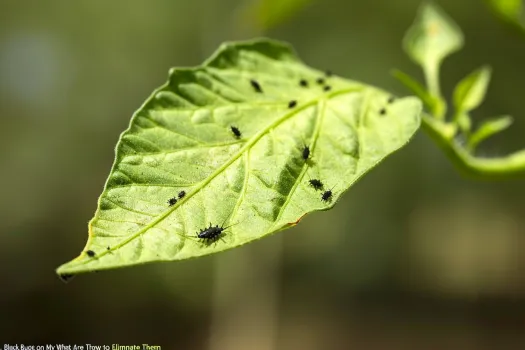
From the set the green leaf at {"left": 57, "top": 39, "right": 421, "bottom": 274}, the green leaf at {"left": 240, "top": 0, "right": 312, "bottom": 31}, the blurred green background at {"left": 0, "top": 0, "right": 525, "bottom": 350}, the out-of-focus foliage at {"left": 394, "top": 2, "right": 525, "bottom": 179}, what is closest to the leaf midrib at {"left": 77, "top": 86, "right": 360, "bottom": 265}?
the green leaf at {"left": 57, "top": 39, "right": 421, "bottom": 274}

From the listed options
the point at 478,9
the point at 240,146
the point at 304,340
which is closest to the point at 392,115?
the point at 240,146

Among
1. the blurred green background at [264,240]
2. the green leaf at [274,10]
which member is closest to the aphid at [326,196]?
the green leaf at [274,10]

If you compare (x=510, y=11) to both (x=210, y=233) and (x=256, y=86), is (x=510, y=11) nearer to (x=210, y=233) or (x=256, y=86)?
(x=256, y=86)

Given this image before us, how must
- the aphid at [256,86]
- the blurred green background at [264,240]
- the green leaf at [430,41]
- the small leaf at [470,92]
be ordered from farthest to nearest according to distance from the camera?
the blurred green background at [264,240]
the green leaf at [430,41]
the small leaf at [470,92]
the aphid at [256,86]

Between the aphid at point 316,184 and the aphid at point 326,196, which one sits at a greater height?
the aphid at point 316,184

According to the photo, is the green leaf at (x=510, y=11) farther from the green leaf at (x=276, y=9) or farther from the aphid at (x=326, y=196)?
the aphid at (x=326, y=196)

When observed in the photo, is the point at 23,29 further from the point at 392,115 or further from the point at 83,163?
the point at 392,115

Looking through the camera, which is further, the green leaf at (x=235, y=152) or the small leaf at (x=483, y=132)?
the small leaf at (x=483, y=132)
